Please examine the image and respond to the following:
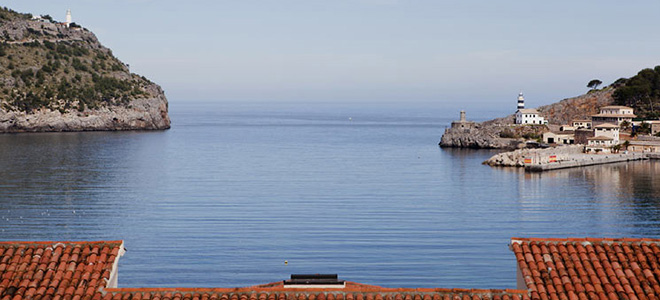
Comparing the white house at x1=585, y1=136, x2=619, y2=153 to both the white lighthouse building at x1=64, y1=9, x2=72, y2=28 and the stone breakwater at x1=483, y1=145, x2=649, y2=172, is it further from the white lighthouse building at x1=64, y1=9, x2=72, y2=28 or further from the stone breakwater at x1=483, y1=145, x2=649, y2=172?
the white lighthouse building at x1=64, y1=9, x2=72, y2=28

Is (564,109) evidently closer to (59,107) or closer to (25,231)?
(59,107)

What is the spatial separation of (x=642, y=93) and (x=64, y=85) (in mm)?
102485

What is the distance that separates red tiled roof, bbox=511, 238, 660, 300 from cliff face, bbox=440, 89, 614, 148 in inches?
Result: 3873

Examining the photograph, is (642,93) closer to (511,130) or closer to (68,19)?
(511,130)

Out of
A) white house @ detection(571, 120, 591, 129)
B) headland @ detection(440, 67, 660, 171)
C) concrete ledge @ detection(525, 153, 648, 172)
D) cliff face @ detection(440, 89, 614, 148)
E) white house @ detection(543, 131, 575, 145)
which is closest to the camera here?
concrete ledge @ detection(525, 153, 648, 172)

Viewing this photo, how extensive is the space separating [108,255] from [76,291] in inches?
38.3

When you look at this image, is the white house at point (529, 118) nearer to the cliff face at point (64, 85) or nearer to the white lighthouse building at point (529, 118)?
the white lighthouse building at point (529, 118)

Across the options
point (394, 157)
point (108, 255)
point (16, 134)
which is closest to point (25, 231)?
point (108, 255)

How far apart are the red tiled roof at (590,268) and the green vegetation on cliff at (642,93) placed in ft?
378

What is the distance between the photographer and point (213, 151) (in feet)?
340

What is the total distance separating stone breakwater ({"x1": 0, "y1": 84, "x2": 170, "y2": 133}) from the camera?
13612cm

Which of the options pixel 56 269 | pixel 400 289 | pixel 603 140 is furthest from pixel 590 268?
pixel 603 140

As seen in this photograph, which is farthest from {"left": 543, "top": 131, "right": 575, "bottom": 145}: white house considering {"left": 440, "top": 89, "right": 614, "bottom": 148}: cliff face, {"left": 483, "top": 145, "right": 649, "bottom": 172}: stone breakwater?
{"left": 483, "top": 145, "right": 649, "bottom": 172}: stone breakwater

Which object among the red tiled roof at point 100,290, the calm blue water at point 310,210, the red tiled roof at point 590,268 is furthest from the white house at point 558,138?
the red tiled roof at point 100,290
